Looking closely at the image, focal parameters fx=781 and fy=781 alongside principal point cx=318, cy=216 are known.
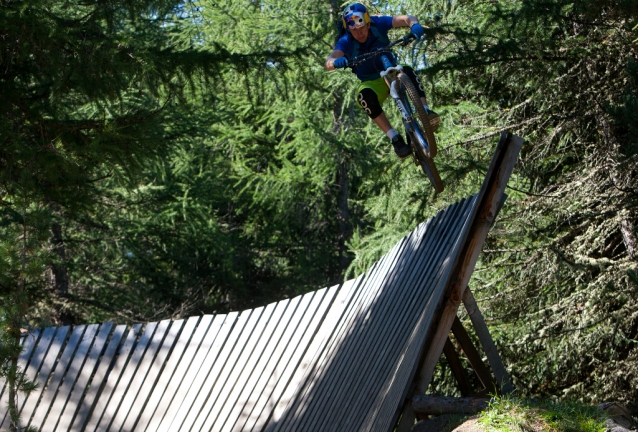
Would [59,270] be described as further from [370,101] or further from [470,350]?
[470,350]

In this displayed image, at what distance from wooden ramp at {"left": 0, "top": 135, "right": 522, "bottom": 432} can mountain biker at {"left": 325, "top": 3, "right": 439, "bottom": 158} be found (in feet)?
4.01

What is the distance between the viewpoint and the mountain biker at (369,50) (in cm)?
649

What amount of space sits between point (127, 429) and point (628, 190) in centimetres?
498

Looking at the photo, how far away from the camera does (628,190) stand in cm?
Answer: 736

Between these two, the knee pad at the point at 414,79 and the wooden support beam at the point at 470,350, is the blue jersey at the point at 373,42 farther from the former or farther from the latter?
the wooden support beam at the point at 470,350

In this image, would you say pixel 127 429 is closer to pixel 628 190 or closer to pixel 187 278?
pixel 628 190

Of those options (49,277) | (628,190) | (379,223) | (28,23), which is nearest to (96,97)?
(28,23)

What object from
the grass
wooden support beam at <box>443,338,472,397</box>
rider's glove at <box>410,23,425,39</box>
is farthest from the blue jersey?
the grass

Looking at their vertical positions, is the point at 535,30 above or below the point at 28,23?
below

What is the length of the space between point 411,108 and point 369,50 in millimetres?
624

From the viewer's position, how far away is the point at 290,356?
6.08 meters

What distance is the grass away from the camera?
3.93 m

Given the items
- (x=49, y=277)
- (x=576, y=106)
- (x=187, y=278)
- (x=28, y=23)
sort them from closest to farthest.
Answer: (x=28, y=23) < (x=576, y=106) < (x=49, y=277) < (x=187, y=278)

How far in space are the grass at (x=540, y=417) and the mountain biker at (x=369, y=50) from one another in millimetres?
2788
